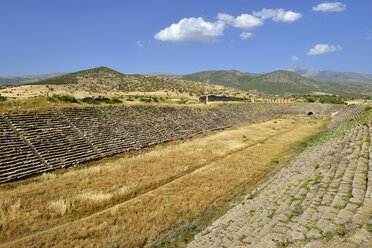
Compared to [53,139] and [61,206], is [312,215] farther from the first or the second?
[53,139]

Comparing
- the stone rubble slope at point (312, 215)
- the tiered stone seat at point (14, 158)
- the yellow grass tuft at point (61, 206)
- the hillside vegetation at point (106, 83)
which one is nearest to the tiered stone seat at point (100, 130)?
the tiered stone seat at point (14, 158)

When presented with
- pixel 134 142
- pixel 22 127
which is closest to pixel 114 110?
pixel 134 142

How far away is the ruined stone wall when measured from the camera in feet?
54.1

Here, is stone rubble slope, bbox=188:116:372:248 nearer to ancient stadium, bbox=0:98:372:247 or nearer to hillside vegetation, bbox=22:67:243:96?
ancient stadium, bbox=0:98:372:247

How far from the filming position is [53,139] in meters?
19.8

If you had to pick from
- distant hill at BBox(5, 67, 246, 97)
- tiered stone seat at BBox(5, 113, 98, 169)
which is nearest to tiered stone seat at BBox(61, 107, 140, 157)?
tiered stone seat at BBox(5, 113, 98, 169)

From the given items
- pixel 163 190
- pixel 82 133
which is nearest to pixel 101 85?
pixel 82 133

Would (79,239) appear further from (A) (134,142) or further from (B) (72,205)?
(A) (134,142)

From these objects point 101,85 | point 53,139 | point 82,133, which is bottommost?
point 53,139

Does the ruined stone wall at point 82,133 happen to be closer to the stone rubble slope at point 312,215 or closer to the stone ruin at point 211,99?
the stone rubble slope at point 312,215

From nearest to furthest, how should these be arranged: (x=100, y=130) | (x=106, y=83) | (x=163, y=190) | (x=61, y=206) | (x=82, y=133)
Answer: (x=61, y=206) → (x=163, y=190) → (x=82, y=133) → (x=100, y=130) → (x=106, y=83)

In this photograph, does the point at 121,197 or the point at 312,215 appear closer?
the point at 312,215

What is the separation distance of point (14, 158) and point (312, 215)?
21.1 m

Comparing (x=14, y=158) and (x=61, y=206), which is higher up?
(x=14, y=158)
